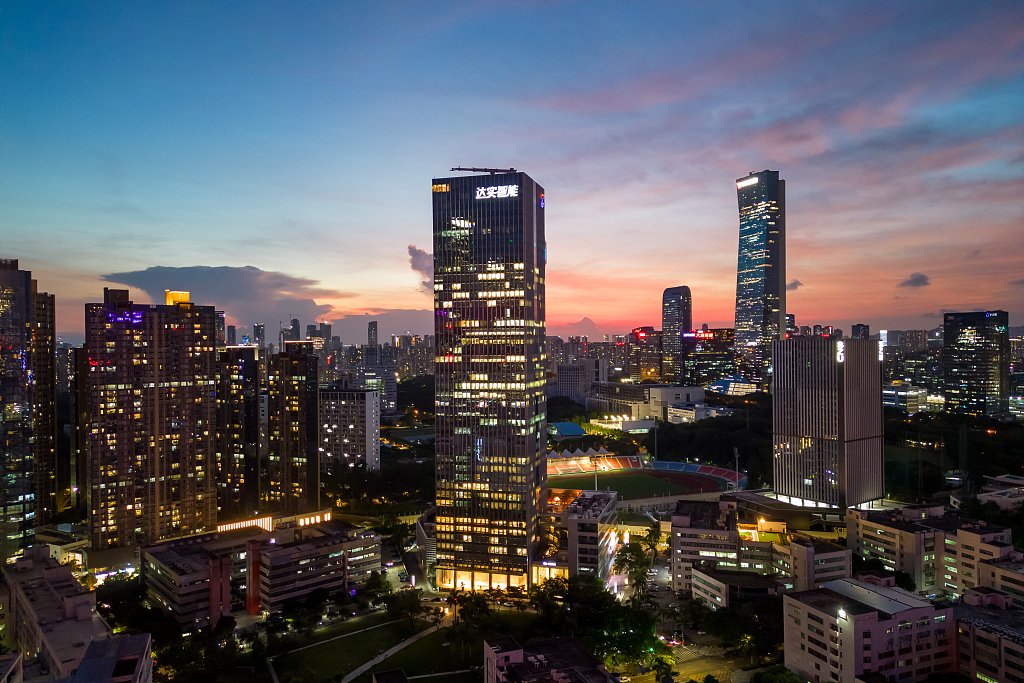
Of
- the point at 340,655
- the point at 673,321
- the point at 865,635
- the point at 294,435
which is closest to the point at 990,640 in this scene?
the point at 865,635

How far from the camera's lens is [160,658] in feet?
114

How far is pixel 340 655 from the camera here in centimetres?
3778

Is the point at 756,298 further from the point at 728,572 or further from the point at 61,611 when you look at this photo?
the point at 61,611

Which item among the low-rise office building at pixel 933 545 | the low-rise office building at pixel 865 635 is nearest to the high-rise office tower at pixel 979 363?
the low-rise office building at pixel 933 545

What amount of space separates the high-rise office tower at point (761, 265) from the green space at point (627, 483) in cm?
9031

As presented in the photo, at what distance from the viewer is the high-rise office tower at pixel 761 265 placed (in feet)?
541

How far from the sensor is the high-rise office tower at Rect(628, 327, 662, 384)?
177 metres

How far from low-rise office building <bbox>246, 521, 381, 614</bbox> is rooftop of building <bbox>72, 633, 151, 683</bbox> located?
Result: 16734mm

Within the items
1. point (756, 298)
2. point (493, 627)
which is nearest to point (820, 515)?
point (493, 627)

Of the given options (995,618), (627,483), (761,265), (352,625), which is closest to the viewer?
(995,618)

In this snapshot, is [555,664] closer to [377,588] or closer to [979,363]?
[377,588]

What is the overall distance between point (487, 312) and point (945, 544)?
36.0m

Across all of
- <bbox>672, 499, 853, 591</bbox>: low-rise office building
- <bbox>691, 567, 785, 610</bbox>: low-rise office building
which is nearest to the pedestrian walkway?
<bbox>691, 567, 785, 610</bbox>: low-rise office building

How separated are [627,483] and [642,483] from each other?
1.78 metres
